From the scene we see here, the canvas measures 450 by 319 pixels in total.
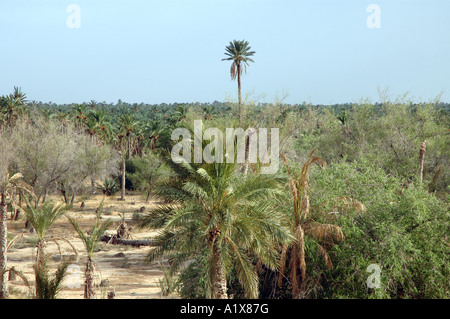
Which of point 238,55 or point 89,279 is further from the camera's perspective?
point 238,55

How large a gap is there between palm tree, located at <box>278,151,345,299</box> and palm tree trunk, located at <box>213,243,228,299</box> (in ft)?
6.41

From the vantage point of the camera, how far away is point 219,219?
1276cm

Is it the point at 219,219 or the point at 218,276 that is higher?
the point at 219,219

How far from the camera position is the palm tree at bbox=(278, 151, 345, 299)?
45.3 feet

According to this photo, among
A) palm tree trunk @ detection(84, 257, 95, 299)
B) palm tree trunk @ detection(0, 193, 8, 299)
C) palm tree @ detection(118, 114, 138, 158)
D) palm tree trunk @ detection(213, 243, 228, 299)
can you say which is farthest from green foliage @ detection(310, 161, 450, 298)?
palm tree @ detection(118, 114, 138, 158)

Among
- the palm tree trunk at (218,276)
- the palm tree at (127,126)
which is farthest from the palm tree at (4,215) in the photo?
the palm tree at (127,126)

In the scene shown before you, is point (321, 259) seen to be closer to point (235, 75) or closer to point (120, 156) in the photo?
point (235, 75)

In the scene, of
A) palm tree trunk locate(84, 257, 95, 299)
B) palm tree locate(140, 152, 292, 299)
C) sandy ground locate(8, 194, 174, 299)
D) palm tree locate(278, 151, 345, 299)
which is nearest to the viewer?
palm tree locate(140, 152, 292, 299)

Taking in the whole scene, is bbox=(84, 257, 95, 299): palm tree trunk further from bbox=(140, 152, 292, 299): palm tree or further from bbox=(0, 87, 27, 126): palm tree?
bbox=(0, 87, 27, 126): palm tree

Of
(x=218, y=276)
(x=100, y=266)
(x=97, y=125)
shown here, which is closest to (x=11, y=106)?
(x=97, y=125)

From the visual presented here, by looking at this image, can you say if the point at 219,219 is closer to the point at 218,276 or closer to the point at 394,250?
the point at 218,276

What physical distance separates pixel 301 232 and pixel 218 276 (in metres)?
2.71

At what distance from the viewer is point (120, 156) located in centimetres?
4988

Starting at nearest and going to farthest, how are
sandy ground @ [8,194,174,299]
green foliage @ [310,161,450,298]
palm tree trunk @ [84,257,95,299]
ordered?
green foliage @ [310,161,450,298], palm tree trunk @ [84,257,95,299], sandy ground @ [8,194,174,299]
